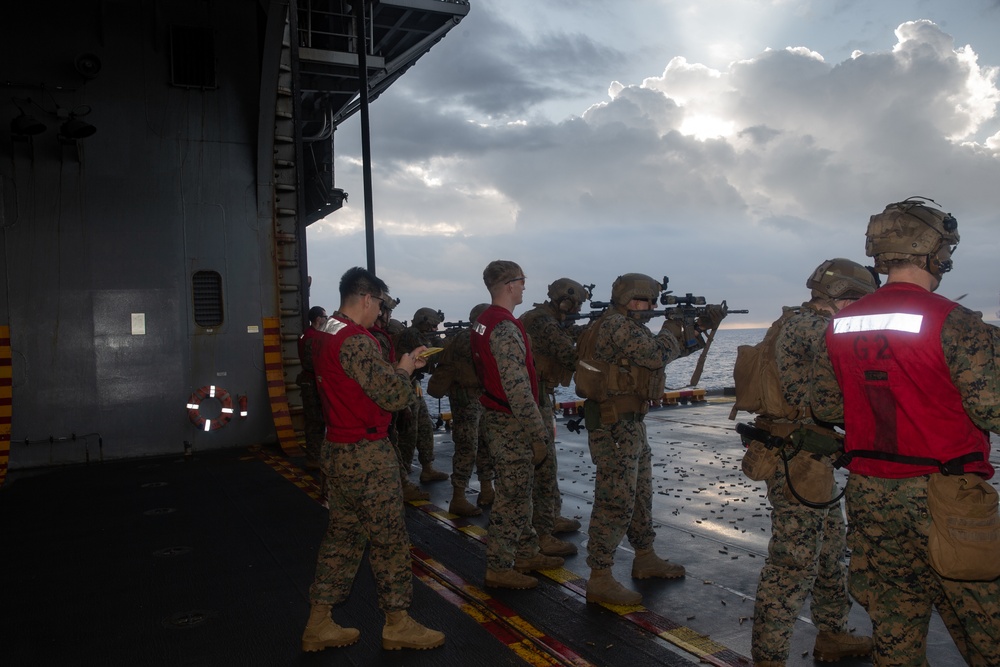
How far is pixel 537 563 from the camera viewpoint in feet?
17.7

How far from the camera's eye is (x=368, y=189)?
9.81 meters

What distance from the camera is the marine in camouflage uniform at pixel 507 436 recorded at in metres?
4.84

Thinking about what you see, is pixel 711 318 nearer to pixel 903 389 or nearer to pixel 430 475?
pixel 903 389

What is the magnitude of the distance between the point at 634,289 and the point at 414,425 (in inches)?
169

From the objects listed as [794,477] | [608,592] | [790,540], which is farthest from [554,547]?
[794,477]

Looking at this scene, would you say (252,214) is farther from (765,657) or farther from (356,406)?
(765,657)

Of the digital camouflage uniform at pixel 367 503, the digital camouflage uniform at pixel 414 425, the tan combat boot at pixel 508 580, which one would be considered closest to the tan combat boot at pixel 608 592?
the tan combat boot at pixel 508 580

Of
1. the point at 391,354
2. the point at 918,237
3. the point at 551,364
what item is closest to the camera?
the point at 918,237

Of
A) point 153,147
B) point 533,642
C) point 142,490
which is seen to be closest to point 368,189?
point 153,147

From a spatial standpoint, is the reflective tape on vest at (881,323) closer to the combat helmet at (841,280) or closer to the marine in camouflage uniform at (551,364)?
the combat helmet at (841,280)

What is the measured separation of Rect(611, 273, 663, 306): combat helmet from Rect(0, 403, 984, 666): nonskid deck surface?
1978 mm

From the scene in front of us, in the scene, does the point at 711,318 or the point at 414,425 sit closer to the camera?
the point at 711,318

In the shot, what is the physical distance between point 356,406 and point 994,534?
2910 millimetres

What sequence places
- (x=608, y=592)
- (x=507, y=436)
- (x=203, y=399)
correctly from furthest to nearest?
1. (x=203, y=399)
2. (x=507, y=436)
3. (x=608, y=592)
